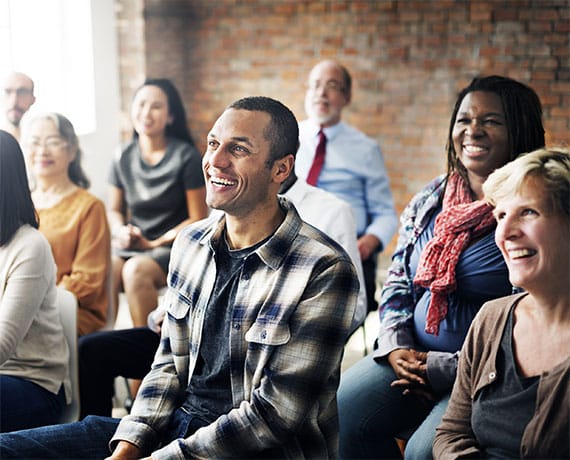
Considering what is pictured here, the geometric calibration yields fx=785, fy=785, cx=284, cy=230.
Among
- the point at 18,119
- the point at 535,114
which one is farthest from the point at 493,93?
the point at 18,119

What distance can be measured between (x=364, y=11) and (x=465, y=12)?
73 centimetres

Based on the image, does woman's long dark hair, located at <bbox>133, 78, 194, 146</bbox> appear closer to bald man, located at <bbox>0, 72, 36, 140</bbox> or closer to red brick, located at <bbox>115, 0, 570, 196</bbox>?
bald man, located at <bbox>0, 72, 36, 140</bbox>

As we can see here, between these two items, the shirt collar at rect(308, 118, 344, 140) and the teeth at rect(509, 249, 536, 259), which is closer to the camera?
the teeth at rect(509, 249, 536, 259)

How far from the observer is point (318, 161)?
3.75 metres

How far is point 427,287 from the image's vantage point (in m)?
2.18

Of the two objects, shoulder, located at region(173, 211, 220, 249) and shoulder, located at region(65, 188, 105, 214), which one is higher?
shoulder, located at region(173, 211, 220, 249)

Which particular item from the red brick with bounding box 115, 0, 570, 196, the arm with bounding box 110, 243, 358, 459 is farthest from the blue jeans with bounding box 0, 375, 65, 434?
the red brick with bounding box 115, 0, 570, 196

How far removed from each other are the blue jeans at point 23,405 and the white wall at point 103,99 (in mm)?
3488

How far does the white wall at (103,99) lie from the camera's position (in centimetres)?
558

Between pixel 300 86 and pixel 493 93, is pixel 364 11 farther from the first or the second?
pixel 493 93

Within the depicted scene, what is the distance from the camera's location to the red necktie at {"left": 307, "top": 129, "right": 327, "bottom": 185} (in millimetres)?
3695

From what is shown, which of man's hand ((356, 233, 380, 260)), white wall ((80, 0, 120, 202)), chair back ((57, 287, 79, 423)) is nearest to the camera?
chair back ((57, 287, 79, 423))

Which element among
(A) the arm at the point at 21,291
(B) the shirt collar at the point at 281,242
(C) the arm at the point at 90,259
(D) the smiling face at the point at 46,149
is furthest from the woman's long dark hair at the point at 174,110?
(B) the shirt collar at the point at 281,242

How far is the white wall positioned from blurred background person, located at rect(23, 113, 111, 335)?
8.30 feet
